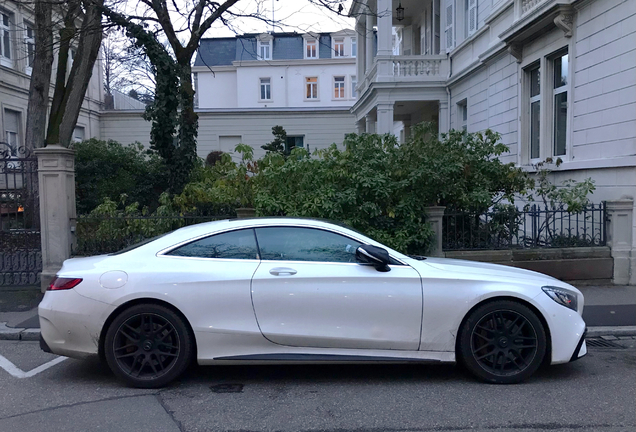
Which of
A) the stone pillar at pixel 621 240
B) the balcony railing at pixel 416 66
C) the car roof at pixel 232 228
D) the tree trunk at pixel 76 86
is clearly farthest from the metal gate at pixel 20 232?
the balcony railing at pixel 416 66

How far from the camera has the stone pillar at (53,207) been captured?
8.45 meters

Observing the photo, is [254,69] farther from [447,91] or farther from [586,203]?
[586,203]

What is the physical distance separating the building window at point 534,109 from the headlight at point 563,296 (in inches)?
332

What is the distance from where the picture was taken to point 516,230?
29.9ft

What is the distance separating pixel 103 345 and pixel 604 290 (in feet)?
24.6

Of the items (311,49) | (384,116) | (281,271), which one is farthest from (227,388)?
(311,49)

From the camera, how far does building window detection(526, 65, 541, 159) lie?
41.4ft

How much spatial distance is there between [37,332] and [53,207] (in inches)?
100

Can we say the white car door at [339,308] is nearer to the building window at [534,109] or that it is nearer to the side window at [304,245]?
the side window at [304,245]

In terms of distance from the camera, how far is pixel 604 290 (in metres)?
8.59

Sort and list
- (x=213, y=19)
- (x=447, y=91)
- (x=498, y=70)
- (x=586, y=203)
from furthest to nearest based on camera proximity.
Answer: (x=447, y=91) → (x=498, y=70) → (x=213, y=19) → (x=586, y=203)

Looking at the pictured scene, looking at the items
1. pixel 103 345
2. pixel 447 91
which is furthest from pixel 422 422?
pixel 447 91

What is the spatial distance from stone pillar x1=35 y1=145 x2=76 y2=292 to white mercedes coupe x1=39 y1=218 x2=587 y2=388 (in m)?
4.13

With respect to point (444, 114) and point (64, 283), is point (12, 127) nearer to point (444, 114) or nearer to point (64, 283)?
point (444, 114)
